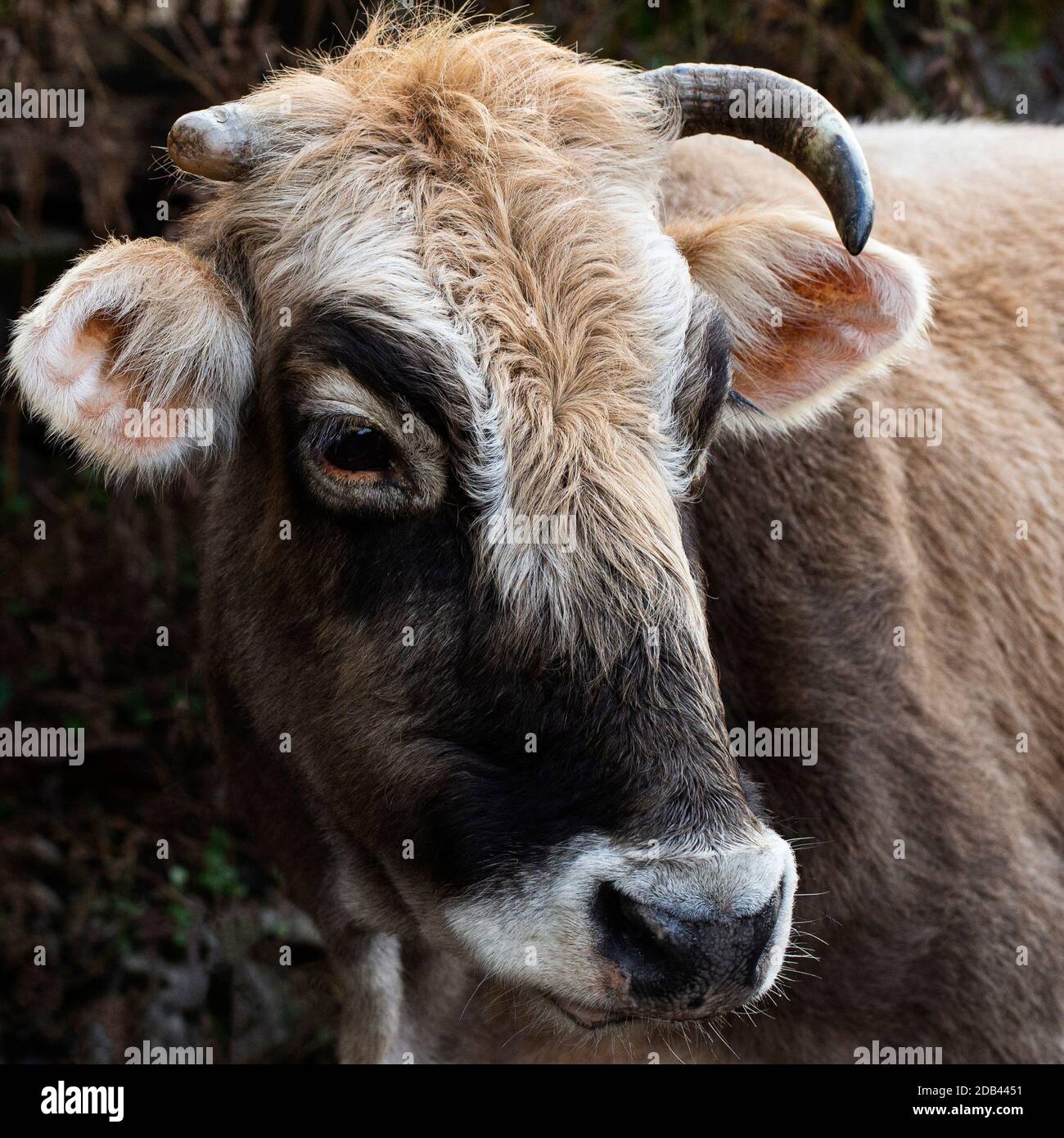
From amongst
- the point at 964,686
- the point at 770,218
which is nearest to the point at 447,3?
the point at 770,218

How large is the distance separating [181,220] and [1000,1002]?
3.60 metres

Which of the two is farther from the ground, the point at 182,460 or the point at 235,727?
the point at 182,460

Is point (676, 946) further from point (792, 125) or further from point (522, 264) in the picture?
point (792, 125)

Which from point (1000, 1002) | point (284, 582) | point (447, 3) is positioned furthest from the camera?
point (447, 3)

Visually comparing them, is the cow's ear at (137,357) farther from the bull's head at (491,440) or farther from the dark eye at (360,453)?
the dark eye at (360,453)

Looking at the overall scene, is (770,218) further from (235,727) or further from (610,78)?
(235,727)

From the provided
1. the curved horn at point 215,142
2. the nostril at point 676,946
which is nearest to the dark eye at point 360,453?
the curved horn at point 215,142

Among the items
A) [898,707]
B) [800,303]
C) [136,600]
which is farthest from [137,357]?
[136,600]

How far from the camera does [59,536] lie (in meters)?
7.31

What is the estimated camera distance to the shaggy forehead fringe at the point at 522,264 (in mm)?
3000

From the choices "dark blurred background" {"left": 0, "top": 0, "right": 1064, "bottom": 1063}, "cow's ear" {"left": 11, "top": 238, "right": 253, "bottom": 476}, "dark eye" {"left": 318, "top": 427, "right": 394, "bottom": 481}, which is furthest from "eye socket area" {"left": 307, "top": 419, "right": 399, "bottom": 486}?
"dark blurred background" {"left": 0, "top": 0, "right": 1064, "bottom": 1063}

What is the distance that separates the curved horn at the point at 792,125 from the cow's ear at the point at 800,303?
9.9 inches

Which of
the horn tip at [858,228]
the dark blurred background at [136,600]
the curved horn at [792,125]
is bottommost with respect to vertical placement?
the dark blurred background at [136,600]
